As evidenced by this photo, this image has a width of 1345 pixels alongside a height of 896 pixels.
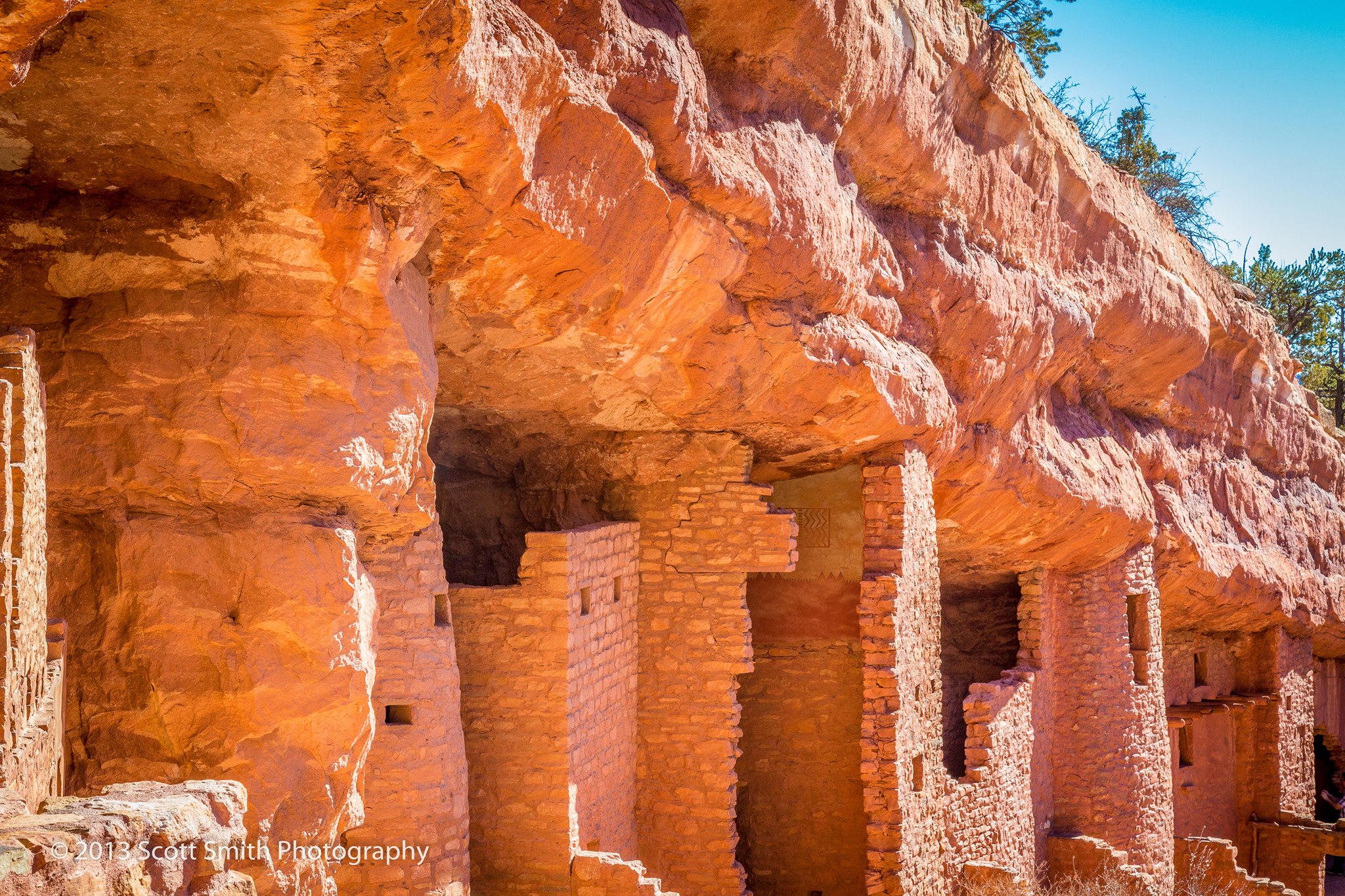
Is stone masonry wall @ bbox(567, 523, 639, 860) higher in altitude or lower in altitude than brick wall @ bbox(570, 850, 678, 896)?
higher

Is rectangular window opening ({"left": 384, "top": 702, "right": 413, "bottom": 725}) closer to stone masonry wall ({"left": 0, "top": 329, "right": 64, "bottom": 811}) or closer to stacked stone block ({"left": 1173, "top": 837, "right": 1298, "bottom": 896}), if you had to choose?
stone masonry wall ({"left": 0, "top": 329, "right": 64, "bottom": 811})

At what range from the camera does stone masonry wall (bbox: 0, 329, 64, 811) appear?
145 inches

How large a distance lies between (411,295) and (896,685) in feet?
17.2

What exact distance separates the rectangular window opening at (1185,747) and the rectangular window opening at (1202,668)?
1053 millimetres

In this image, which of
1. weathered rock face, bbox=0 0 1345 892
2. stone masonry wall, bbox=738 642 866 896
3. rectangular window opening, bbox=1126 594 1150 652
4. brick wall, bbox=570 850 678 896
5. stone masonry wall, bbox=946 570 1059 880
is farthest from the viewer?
rectangular window opening, bbox=1126 594 1150 652

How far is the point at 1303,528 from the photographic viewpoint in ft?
53.7

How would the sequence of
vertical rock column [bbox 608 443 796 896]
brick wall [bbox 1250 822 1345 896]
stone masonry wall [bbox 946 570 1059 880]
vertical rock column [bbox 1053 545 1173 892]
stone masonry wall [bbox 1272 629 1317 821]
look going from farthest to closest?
stone masonry wall [bbox 1272 629 1317 821]
brick wall [bbox 1250 822 1345 896]
vertical rock column [bbox 1053 545 1173 892]
stone masonry wall [bbox 946 570 1059 880]
vertical rock column [bbox 608 443 796 896]

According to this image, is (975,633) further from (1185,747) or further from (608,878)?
(608,878)

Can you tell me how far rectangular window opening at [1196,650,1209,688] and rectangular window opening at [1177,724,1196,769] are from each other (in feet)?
3.46

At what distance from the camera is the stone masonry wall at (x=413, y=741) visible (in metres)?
6.16

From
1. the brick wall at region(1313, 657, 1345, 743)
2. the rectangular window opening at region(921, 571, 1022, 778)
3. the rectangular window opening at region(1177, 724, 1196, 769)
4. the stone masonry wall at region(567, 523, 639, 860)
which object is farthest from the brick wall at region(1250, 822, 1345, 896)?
the stone masonry wall at region(567, 523, 639, 860)

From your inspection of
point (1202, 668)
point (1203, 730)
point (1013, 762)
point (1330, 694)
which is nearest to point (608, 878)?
point (1013, 762)

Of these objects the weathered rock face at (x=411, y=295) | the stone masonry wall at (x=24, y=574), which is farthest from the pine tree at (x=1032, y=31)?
the stone masonry wall at (x=24, y=574)

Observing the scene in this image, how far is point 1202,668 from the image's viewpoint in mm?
16141
